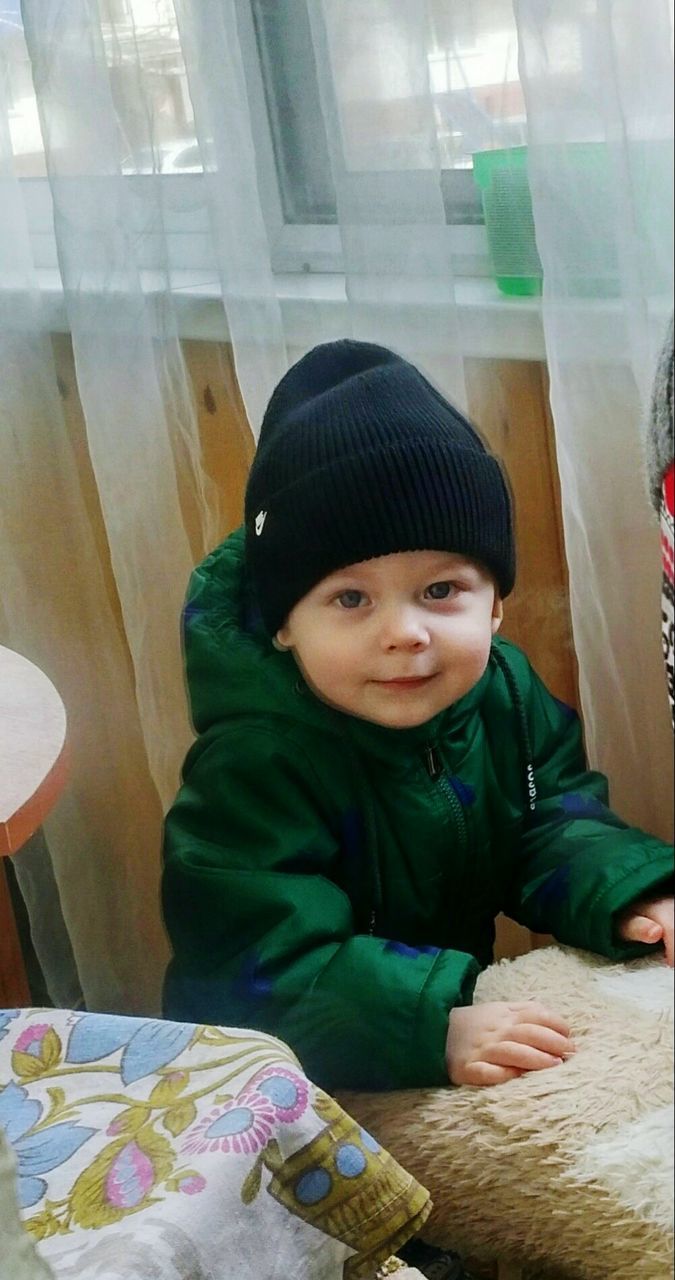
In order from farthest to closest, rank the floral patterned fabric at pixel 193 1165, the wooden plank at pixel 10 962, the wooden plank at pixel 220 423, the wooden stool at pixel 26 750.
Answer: the wooden plank at pixel 10 962 < the wooden plank at pixel 220 423 < the wooden stool at pixel 26 750 < the floral patterned fabric at pixel 193 1165

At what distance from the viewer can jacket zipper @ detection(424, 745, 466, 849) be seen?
2.74ft

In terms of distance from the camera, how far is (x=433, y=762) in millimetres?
837

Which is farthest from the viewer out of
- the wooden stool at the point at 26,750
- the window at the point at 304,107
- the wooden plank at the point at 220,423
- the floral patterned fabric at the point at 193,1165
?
the wooden plank at the point at 220,423

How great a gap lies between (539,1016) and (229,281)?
0.50 m

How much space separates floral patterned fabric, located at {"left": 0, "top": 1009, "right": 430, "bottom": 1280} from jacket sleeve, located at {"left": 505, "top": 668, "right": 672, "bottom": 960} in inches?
6.7

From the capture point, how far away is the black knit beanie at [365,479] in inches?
30.1

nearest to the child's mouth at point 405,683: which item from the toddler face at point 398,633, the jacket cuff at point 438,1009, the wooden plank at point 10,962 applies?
the toddler face at point 398,633

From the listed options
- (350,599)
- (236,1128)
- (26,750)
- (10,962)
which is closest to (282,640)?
(350,599)

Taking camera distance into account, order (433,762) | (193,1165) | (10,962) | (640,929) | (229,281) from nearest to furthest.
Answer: (193,1165)
(640,929)
(433,762)
(229,281)
(10,962)

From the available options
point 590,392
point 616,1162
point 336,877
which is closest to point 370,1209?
point 616,1162

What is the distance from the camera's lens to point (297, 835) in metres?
0.82

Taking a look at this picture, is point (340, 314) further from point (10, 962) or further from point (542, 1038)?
point (10, 962)

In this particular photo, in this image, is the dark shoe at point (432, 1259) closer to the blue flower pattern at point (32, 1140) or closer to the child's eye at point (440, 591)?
the blue flower pattern at point (32, 1140)

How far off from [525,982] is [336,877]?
0.12 meters
